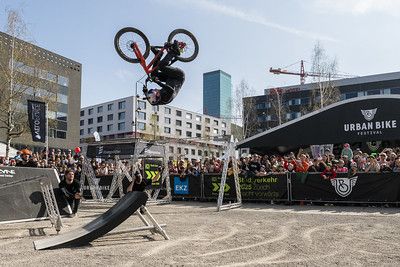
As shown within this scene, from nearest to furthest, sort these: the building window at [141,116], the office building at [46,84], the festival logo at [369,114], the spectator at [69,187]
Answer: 1. the spectator at [69,187]
2. the festival logo at [369,114]
3. the office building at [46,84]
4. the building window at [141,116]

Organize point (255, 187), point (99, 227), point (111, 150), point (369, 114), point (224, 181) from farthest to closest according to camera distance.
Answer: point (369, 114) → point (255, 187) → point (111, 150) → point (224, 181) → point (99, 227)

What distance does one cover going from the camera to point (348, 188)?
15031 mm

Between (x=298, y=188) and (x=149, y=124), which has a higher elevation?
(x=149, y=124)

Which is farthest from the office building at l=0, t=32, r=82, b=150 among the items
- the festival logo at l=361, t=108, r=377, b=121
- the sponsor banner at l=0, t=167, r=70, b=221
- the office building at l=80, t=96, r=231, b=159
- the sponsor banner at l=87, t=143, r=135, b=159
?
the office building at l=80, t=96, r=231, b=159

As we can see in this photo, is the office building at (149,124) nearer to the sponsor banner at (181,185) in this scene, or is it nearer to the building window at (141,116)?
the building window at (141,116)

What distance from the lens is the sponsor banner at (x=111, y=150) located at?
16.5 m

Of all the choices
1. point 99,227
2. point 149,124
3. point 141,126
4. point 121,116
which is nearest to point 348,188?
point 99,227

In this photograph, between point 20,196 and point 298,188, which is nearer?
point 20,196

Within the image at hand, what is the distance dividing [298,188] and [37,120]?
1316 centimetres

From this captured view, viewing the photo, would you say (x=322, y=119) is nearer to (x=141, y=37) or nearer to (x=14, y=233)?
(x=141, y=37)

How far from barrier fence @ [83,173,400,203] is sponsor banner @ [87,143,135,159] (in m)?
3.81

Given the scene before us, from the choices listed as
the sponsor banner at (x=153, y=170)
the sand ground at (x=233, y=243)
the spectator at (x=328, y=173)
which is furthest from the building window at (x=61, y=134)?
the spectator at (x=328, y=173)

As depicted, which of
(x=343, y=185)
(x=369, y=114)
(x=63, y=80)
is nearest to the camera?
(x=343, y=185)

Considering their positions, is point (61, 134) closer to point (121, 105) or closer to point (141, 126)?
point (141, 126)
